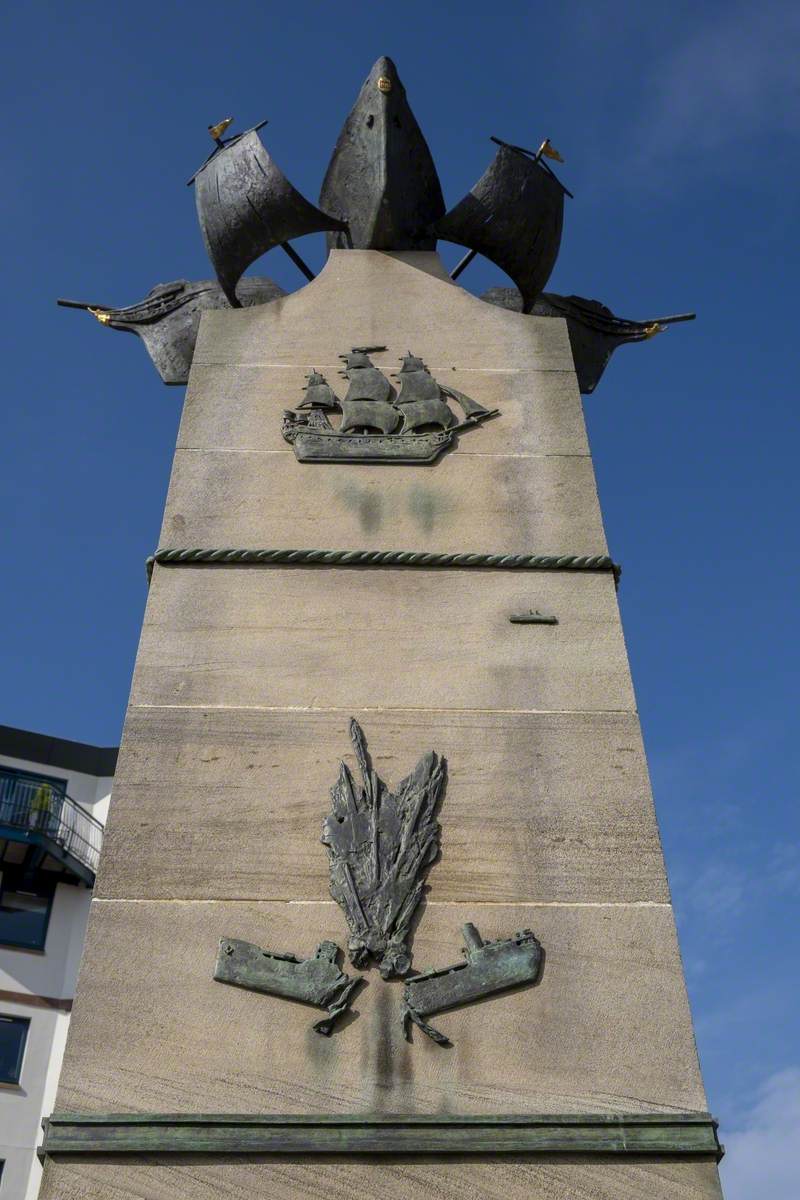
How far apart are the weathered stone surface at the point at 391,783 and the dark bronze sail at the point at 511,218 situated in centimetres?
444

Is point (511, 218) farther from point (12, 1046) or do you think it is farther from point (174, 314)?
point (12, 1046)

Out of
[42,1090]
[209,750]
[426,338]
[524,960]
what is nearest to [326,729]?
[209,750]

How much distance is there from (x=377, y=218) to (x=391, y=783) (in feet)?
16.5

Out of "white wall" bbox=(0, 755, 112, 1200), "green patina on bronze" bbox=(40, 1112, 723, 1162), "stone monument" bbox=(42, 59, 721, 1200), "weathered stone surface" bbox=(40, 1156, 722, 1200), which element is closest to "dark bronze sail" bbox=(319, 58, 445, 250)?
"stone monument" bbox=(42, 59, 721, 1200)

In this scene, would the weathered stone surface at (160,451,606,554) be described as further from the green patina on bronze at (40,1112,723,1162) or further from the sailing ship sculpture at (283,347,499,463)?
the green patina on bronze at (40,1112,723,1162)

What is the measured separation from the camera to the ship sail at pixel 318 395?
7742 millimetres

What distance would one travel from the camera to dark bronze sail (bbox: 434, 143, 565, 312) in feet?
30.6

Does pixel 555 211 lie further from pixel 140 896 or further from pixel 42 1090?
pixel 42 1090

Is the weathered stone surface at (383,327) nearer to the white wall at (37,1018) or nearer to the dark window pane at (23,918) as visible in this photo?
the white wall at (37,1018)

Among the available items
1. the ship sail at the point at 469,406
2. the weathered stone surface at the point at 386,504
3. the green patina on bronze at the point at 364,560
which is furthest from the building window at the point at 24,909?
the green patina on bronze at the point at 364,560

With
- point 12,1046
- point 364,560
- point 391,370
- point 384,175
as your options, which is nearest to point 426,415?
point 391,370

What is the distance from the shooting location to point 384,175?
9.48 meters

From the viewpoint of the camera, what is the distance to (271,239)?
9188mm

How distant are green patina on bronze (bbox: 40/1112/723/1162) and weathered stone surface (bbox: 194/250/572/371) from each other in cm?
474
